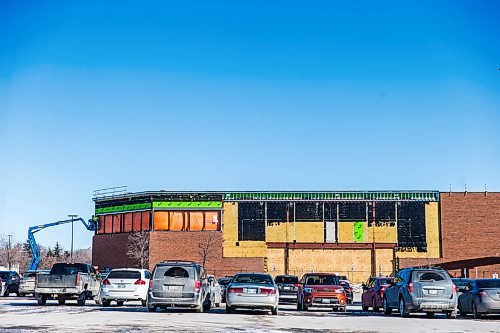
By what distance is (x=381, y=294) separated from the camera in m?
30.1

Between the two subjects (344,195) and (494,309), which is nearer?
(494,309)

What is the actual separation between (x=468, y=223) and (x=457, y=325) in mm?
55281

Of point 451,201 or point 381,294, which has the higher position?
point 451,201

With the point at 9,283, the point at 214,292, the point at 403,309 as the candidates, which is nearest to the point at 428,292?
the point at 403,309

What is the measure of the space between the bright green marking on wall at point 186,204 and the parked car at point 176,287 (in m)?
51.3

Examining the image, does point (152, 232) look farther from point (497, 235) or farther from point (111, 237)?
point (497, 235)

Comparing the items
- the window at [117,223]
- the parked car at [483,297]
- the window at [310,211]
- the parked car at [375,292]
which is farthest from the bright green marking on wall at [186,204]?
the parked car at [483,297]

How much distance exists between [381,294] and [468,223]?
156 ft

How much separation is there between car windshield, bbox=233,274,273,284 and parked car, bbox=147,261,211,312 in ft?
5.37

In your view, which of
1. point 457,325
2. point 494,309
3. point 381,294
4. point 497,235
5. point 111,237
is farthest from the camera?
point 111,237

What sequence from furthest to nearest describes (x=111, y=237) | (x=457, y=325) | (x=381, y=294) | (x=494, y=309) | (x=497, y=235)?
(x=111, y=237)
(x=497, y=235)
(x=381, y=294)
(x=494, y=309)
(x=457, y=325)

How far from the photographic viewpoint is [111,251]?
8269 cm

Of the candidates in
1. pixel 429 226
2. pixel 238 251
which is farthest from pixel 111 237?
pixel 429 226

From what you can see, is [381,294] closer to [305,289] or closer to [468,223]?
[305,289]
